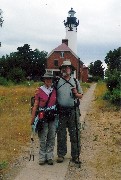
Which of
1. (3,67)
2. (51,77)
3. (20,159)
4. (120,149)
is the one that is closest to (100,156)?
(120,149)

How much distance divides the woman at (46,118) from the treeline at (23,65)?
45418mm

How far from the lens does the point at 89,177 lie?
7.96 m

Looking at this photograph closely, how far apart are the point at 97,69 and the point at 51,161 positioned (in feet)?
352

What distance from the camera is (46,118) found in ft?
27.9

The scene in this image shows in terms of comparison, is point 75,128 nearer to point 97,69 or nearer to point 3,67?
point 3,67

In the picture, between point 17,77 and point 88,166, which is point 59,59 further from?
point 88,166

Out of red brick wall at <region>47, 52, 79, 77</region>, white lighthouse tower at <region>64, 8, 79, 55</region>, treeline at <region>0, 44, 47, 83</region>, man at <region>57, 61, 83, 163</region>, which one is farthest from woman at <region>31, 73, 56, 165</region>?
white lighthouse tower at <region>64, 8, 79, 55</region>

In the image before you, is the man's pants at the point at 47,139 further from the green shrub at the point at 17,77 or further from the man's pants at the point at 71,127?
the green shrub at the point at 17,77

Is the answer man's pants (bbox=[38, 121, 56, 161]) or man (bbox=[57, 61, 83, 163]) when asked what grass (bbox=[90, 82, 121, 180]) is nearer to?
man (bbox=[57, 61, 83, 163])

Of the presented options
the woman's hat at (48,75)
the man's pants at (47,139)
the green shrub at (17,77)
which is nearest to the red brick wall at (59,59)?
the green shrub at (17,77)

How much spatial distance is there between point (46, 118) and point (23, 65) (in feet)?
232

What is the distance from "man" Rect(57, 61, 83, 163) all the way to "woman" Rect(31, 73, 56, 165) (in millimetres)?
187

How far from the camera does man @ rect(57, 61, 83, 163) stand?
8516 mm

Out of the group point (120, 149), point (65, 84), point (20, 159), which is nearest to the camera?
point (65, 84)
